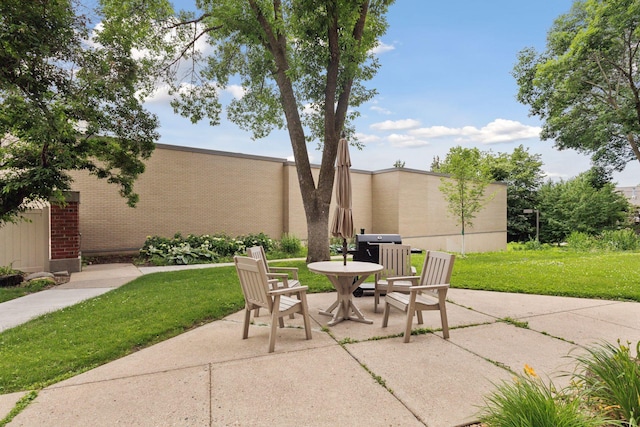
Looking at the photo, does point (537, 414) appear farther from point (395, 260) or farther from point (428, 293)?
point (395, 260)

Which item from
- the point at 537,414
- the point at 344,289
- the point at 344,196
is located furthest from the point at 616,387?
the point at 344,196

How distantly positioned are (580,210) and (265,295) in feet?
116

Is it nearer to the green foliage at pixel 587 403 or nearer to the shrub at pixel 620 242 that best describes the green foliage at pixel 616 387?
the green foliage at pixel 587 403

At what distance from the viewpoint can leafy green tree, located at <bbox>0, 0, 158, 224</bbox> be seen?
6.32 metres

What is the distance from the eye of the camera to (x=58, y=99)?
23.5 ft

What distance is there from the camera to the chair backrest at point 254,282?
384 centimetres

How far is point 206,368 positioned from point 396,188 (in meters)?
17.5

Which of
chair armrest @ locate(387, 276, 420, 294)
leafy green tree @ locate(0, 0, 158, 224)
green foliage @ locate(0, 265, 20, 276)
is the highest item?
leafy green tree @ locate(0, 0, 158, 224)

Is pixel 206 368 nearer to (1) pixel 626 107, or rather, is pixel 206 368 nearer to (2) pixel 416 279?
(2) pixel 416 279

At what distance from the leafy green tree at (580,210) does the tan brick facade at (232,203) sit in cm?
1622

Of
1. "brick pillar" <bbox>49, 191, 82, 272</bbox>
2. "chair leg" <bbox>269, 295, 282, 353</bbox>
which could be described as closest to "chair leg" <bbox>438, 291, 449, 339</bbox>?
"chair leg" <bbox>269, 295, 282, 353</bbox>

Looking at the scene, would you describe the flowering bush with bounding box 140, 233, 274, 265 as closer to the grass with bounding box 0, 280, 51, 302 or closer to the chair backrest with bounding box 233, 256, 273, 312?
the grass with bounding box 0, 280, 51, 302

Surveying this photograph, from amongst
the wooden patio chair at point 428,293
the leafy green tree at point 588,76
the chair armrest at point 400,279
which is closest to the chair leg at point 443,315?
Result: the wooden patio chair at point 428,293

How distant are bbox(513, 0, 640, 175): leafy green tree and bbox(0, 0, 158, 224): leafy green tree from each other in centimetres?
1729
